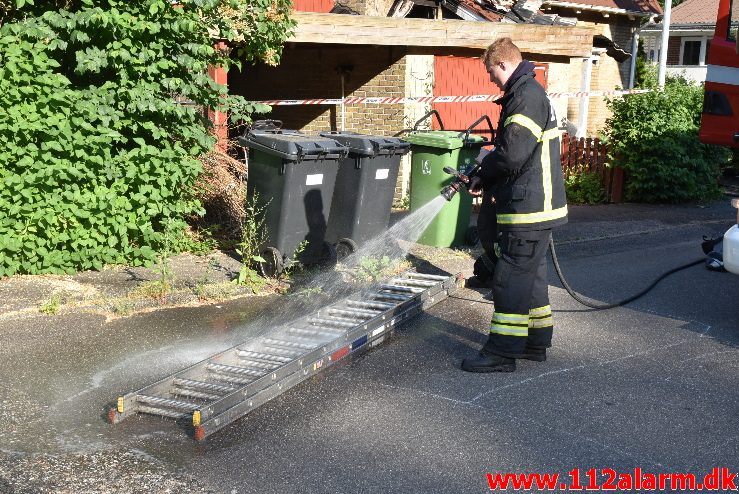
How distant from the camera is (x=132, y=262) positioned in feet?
25.6

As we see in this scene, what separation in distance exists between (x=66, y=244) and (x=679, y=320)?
16.7ft

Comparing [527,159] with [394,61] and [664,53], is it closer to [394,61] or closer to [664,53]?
[394,61]

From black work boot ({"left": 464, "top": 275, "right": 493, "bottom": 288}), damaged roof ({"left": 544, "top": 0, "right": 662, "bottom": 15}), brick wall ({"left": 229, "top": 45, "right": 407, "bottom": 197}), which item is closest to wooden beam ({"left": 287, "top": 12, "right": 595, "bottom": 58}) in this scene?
brick wall ({"left": 229, "top": 45, "right": 407, "bottom": 197})

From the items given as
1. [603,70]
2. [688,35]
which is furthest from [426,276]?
[688,35]

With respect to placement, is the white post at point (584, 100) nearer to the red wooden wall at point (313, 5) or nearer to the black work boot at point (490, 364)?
the red wooden wall at point (313, 5)

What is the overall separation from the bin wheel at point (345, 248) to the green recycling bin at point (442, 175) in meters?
1.21

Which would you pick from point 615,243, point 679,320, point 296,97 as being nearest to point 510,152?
point 679,320

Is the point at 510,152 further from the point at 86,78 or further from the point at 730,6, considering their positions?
the point at 730,6

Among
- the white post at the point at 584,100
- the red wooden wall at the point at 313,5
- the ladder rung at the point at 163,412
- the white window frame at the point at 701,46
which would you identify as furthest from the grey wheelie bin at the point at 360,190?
the white window frame at the point at 701,46

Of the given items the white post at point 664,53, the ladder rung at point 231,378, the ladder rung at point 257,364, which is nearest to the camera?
the ladder rung at point 231,378

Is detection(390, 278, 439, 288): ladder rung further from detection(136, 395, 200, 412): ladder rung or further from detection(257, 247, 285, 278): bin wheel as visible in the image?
detection(136, 395, 200, 412): ladder rung

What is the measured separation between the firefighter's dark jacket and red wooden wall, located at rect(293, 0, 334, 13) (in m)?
9.51

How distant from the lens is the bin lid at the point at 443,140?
8.97 metres

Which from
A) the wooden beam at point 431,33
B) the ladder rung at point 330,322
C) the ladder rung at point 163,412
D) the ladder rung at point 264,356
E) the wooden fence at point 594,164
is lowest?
the ladder rung at point 163,412
